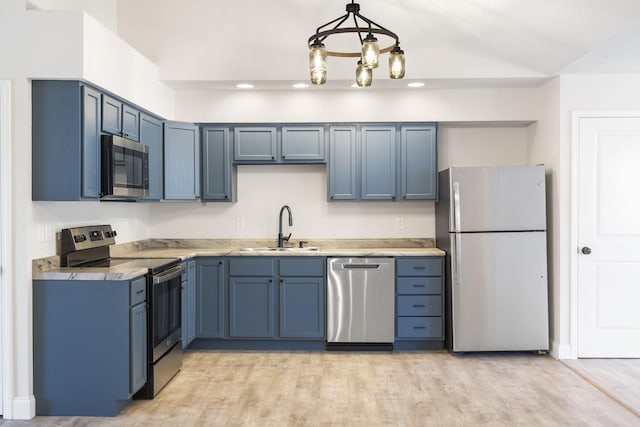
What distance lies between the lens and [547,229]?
473 cm

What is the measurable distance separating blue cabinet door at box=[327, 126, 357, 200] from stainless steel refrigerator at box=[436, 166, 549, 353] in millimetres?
954

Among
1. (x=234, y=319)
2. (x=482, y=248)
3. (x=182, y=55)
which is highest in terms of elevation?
(x=182, y=55)

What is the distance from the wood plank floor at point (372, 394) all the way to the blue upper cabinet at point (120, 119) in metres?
1.86

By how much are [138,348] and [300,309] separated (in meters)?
1.71

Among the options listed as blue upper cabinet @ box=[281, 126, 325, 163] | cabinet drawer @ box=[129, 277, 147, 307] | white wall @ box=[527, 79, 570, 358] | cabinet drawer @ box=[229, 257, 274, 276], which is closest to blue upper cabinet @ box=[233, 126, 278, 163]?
blue upper cabinet @ box=[281, 126, 325, 163]

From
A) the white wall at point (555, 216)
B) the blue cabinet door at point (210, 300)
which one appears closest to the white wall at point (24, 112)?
the blue cabinet door at point (210, 300)

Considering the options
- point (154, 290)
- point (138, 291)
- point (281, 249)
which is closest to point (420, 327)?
point (281, 249)

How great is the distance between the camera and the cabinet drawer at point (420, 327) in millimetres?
4770

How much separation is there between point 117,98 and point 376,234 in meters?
2.72

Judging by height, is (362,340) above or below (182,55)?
below

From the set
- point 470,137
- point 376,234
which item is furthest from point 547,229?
point 376,234

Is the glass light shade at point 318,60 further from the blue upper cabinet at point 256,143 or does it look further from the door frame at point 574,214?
the door frame at point 574,214

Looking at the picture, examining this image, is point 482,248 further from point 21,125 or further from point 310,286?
point 21,125

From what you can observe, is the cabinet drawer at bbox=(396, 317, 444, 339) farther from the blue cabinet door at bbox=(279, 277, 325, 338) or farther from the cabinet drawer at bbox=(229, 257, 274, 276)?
the cabinet drawer at bbox=(229, 257, 274, 276)
